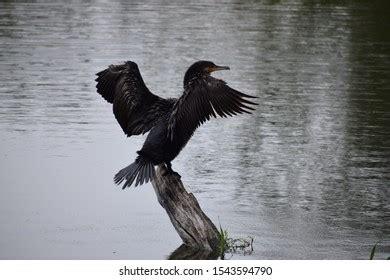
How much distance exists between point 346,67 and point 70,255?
352 inches

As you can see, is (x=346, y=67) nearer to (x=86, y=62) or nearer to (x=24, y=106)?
(x=86, y=62)

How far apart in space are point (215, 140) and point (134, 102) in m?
3.75

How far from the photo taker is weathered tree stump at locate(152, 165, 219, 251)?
783cm

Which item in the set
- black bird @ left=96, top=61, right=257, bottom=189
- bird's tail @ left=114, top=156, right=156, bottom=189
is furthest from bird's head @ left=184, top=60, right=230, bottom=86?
bird's tail @ left=114, top=156, right=156, bottom=189

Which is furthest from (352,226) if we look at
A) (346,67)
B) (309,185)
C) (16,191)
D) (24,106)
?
(346,67)

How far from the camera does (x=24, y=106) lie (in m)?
13.1

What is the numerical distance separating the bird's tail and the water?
77cm

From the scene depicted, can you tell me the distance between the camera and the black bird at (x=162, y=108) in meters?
7.41

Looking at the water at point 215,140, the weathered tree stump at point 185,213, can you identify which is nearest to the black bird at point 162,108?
the weathered tree stump at point 185,213

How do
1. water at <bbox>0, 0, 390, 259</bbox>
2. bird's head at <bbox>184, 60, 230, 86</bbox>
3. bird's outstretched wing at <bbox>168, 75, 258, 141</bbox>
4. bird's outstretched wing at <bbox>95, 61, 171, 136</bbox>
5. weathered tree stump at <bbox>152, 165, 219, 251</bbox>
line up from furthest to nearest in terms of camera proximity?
water at <bbox>0, 0, 390, 259</bbox> < bird's outstretched wing at <bbox>95, 61, 171, 136</bbox> < weathered tree stump at <bbox>152, 165, 219, 251</bbox> < bird's head at <bbox>184, 60, 230, 86</bbox> < bird's outstretched wing at <bbox>168, 75, 258, 141</bbox>

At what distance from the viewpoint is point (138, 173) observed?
7633 mm

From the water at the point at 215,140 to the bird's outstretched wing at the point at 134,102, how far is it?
0.97 m

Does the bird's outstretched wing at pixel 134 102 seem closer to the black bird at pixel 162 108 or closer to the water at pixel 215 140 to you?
the black bird at pixel 162 108

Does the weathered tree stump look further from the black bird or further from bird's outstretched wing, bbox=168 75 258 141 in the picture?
bird's outstretched wing, bbox=168 75 258 141
